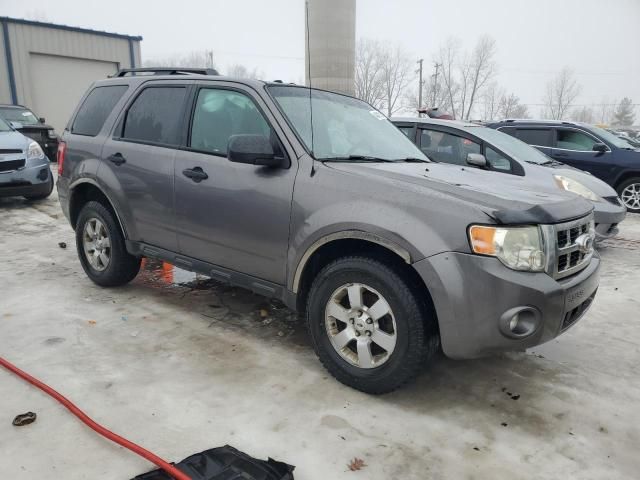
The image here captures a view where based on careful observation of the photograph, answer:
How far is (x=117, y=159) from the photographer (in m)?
4.06

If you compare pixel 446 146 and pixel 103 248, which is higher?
pixel 446 146

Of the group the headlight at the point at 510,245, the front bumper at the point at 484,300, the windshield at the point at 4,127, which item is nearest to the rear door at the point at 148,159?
the front bumper at the point at 484,300

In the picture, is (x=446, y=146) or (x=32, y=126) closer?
(x=446, y=146)

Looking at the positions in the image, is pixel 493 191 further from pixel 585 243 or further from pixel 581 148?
pixel 581 148

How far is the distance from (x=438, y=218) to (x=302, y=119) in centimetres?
128

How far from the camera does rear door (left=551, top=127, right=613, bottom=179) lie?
340 inches

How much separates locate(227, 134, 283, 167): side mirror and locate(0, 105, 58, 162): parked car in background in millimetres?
11755

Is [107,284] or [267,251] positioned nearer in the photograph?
[267,251]

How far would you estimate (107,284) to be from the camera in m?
4.46

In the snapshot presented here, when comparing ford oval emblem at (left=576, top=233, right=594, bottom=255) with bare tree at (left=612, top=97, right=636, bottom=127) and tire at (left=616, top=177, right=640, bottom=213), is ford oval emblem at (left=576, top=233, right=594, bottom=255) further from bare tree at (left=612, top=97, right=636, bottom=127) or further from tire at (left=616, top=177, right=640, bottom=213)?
bare tree at (left=612, top=97, right=636, bottom=127)

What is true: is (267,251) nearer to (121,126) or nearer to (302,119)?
(302,119)

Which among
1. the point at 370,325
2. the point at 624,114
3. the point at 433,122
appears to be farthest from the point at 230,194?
the point at 624,114

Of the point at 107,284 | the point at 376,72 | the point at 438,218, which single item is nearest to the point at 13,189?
the point at 107,284

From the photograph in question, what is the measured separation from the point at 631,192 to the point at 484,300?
26.9ft
